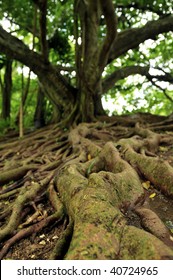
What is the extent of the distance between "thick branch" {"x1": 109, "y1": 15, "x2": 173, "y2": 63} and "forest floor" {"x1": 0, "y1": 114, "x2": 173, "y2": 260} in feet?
6.10

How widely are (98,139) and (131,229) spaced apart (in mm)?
3293

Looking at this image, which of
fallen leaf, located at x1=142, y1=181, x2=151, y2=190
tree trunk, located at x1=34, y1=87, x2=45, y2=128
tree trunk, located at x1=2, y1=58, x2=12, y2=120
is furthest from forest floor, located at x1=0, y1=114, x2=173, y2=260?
tree trunk, located at x1=2, y1=58, x2=12, y2=120

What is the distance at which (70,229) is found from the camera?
2.13 meters

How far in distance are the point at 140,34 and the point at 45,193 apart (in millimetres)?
4954

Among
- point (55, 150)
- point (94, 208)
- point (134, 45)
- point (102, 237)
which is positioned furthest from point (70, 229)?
point (134, 45)

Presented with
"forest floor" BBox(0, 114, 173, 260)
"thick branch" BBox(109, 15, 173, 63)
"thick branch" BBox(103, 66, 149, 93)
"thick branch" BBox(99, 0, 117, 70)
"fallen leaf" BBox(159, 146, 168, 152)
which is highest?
"thick branch" BBox(109, 15, 173, 63)

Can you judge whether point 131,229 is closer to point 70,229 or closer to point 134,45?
point 70,229

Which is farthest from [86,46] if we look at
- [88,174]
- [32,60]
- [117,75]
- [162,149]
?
[88,174]

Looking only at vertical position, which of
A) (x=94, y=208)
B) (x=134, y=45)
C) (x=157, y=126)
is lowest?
(x=94, y=208)

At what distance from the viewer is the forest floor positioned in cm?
231

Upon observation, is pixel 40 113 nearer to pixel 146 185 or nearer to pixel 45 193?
pixel 45 193

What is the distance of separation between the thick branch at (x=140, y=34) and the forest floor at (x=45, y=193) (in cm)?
186

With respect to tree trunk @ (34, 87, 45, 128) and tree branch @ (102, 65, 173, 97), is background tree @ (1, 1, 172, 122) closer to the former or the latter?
tree branch @ (102, 65, 173, 97)

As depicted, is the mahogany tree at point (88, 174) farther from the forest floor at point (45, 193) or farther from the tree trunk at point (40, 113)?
the tree trunk at point (40, 113)
